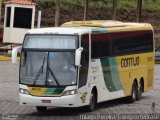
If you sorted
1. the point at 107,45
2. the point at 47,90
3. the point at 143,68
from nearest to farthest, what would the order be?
the point at 47,90, the point at 107,45, the point at 143,68

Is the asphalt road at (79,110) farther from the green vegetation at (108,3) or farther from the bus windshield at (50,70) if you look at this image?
the green vegetation at (108,3)

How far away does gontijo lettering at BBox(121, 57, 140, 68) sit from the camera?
2486 centimetres

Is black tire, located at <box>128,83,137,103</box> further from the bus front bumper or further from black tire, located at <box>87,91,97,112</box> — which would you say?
the bus front bumper

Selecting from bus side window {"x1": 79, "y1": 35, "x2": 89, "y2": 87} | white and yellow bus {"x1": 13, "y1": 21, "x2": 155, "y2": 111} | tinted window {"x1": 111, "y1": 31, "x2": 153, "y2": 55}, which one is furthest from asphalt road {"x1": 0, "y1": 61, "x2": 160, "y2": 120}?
tinted window {"x1": 111, "y1": 31, "x2": 153, "y2": 55}

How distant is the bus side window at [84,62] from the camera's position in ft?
67.4

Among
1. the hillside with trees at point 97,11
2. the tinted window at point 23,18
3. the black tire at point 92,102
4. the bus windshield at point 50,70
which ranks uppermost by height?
the bus windshield at point 50,70

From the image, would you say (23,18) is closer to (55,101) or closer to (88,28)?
(88,28)

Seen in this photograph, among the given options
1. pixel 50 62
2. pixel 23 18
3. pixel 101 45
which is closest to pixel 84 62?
pixel 50 62

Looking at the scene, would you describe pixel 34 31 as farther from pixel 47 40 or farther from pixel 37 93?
pixel 37 93

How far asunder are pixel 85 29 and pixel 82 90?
85.5 inches

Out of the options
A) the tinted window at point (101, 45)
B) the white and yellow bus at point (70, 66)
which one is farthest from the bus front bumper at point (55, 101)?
the tinted window at point (101, 45)

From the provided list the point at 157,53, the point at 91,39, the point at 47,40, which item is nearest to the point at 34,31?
the point at 47,40

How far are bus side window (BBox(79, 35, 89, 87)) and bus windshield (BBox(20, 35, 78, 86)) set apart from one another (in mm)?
374

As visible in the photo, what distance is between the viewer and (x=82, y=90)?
20500 millimetres
